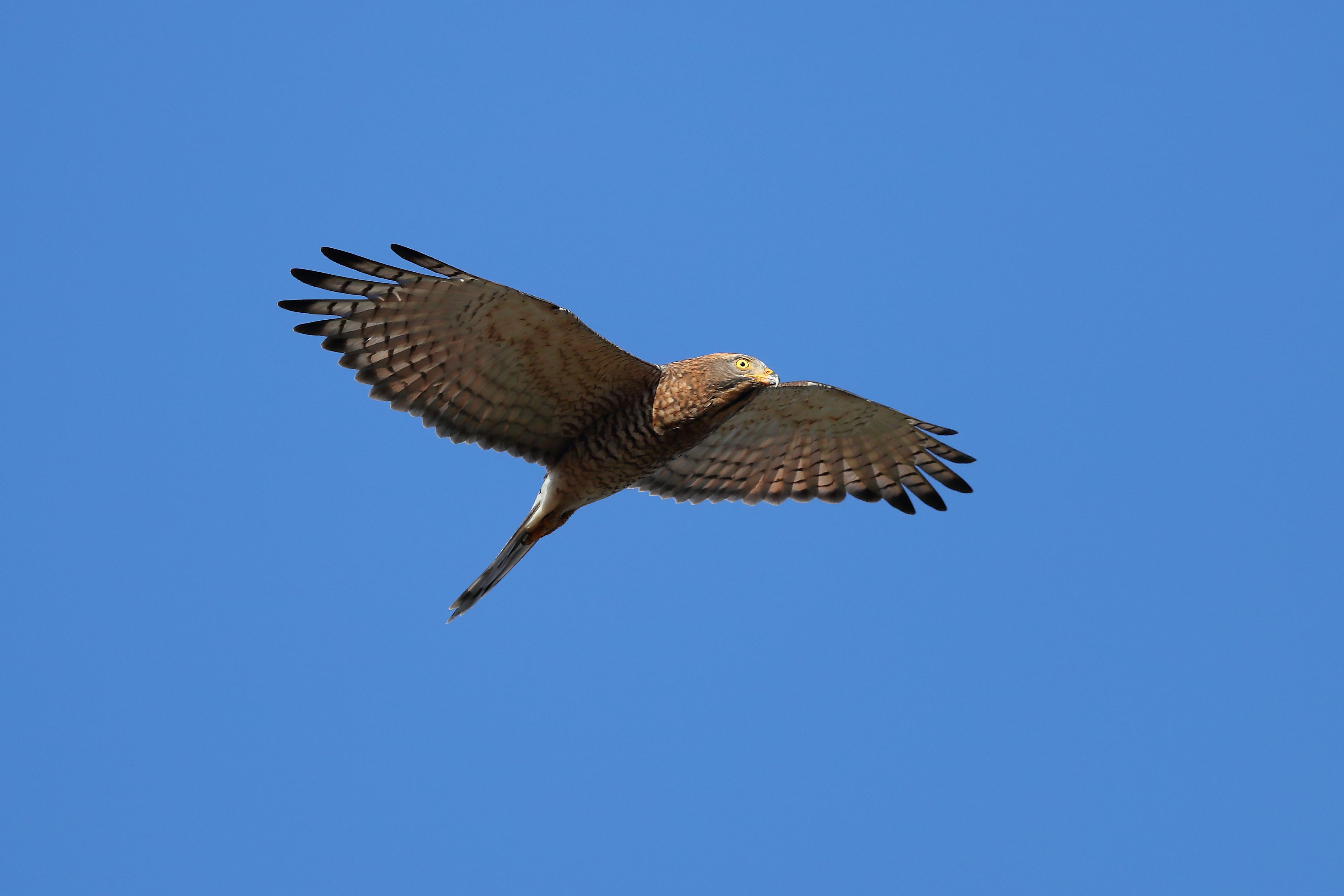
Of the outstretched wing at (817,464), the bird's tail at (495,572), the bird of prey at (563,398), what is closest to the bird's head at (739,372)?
the bird of prey at (563,398)

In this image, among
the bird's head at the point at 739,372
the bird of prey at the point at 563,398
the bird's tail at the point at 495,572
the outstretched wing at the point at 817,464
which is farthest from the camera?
the outstretched wing at the point at 817,464

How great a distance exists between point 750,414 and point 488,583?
2251mm

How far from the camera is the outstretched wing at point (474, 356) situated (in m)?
7.76

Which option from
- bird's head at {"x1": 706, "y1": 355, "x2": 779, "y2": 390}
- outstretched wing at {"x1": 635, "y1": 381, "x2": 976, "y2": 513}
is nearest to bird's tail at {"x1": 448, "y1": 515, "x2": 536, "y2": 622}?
outstretched wing at {"x1": 635, "y1": 381, "x2": 976, "y2": 513}

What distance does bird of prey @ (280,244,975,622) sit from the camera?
25.9 ft

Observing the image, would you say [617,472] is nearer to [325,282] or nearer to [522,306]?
[522,306]

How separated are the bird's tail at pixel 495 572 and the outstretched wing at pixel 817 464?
3.84ft

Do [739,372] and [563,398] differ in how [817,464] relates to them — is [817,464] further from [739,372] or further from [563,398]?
[563,398]

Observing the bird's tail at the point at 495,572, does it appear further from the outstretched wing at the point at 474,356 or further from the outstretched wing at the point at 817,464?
the outstretched wing at the point at 817,464

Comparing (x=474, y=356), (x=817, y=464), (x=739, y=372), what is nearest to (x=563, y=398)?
(x=474, y=356)

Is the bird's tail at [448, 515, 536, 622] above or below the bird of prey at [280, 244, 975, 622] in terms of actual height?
below

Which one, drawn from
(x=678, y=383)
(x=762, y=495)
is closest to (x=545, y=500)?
(x=678, y=383)

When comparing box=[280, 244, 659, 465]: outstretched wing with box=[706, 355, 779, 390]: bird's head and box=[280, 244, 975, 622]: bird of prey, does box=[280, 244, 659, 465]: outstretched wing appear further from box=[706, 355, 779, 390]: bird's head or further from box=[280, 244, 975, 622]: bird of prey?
box=[706, 355, 779, 390]: bird's head

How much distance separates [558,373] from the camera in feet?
27.3
